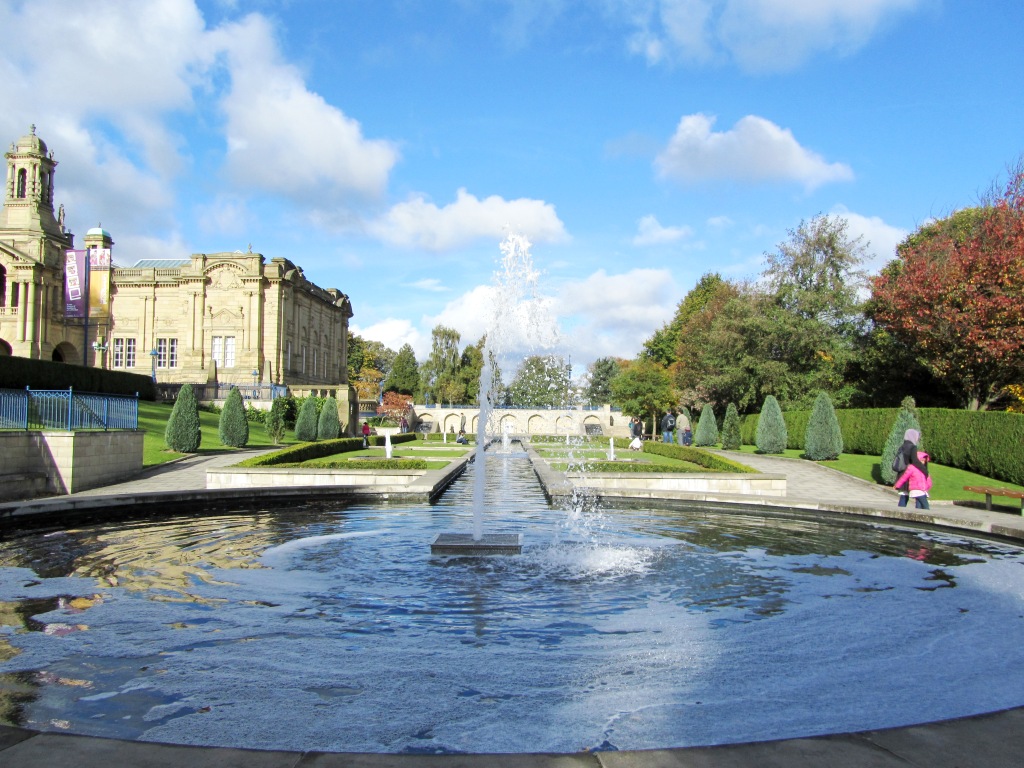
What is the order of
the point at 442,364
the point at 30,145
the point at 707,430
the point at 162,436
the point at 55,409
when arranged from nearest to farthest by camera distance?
the point at 55,409, the point at 162,436, the point at 707,430, the point at 30,145, the point at 442,364

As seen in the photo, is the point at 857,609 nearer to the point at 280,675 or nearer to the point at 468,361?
the point at 280,675

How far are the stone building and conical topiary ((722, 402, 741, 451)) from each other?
33.5 m

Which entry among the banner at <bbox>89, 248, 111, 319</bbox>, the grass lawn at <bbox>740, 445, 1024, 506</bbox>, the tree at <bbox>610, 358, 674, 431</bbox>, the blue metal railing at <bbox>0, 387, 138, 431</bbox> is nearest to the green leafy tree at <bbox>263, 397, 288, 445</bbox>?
the banner at <bbox>89, 248, 111, 319</bbox>

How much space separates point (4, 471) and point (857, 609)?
15.4 metres

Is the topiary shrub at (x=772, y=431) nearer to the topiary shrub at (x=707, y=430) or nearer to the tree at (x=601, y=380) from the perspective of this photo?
the topiary shrub at (x=707, y=430)

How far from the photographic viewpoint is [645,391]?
6041 cm

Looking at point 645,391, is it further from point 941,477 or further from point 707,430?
point 941,477

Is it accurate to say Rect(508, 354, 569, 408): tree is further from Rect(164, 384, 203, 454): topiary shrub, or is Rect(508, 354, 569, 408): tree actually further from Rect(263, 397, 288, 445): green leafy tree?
Rect(164, 384, 203, 454): topiary shrub

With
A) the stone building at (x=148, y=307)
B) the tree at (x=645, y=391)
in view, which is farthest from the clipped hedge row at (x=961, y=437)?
the stone building at (x=148, y=307)

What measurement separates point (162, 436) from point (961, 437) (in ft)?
89.9

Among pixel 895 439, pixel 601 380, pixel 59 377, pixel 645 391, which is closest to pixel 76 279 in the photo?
pixel 59 377

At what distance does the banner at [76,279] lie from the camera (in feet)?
113

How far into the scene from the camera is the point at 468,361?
276 ft

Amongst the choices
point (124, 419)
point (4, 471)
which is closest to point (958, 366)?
point (124, 419)
